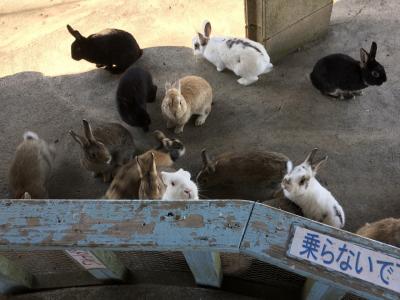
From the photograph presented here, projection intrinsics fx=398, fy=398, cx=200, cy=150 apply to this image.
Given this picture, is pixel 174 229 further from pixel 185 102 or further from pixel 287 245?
pixel 185 102

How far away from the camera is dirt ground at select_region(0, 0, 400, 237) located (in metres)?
3.58

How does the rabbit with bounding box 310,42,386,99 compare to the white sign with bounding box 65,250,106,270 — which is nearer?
the white sign with bounding box 65,250,106,270

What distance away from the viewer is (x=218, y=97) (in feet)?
14.0

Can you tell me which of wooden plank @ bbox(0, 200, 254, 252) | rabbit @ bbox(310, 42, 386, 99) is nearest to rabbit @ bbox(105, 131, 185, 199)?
wooden plank @ bbox(0, 200, 254, 252)

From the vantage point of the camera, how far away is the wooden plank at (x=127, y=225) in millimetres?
1482

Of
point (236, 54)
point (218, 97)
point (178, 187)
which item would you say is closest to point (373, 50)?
point (236, 54)

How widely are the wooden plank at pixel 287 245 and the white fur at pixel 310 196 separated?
1.38 meters

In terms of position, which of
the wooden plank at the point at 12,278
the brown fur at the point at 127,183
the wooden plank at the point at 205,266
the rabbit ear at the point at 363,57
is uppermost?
the rabbit ear at the point at 363,57

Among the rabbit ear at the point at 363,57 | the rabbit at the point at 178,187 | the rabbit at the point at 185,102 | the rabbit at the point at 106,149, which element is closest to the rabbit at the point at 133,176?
the rabbit at the point at 178,187

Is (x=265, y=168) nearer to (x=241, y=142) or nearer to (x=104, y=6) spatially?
(x=241, y=142)

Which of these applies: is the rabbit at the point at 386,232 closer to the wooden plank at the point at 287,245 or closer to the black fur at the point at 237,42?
the wooden plank at the point at 287,245

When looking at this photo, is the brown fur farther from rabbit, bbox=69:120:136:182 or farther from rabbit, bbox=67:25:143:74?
rabbit, bbox=67:25:143:74

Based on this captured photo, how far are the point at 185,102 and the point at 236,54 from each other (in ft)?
2.92

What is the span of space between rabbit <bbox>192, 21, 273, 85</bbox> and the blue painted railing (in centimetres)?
284
